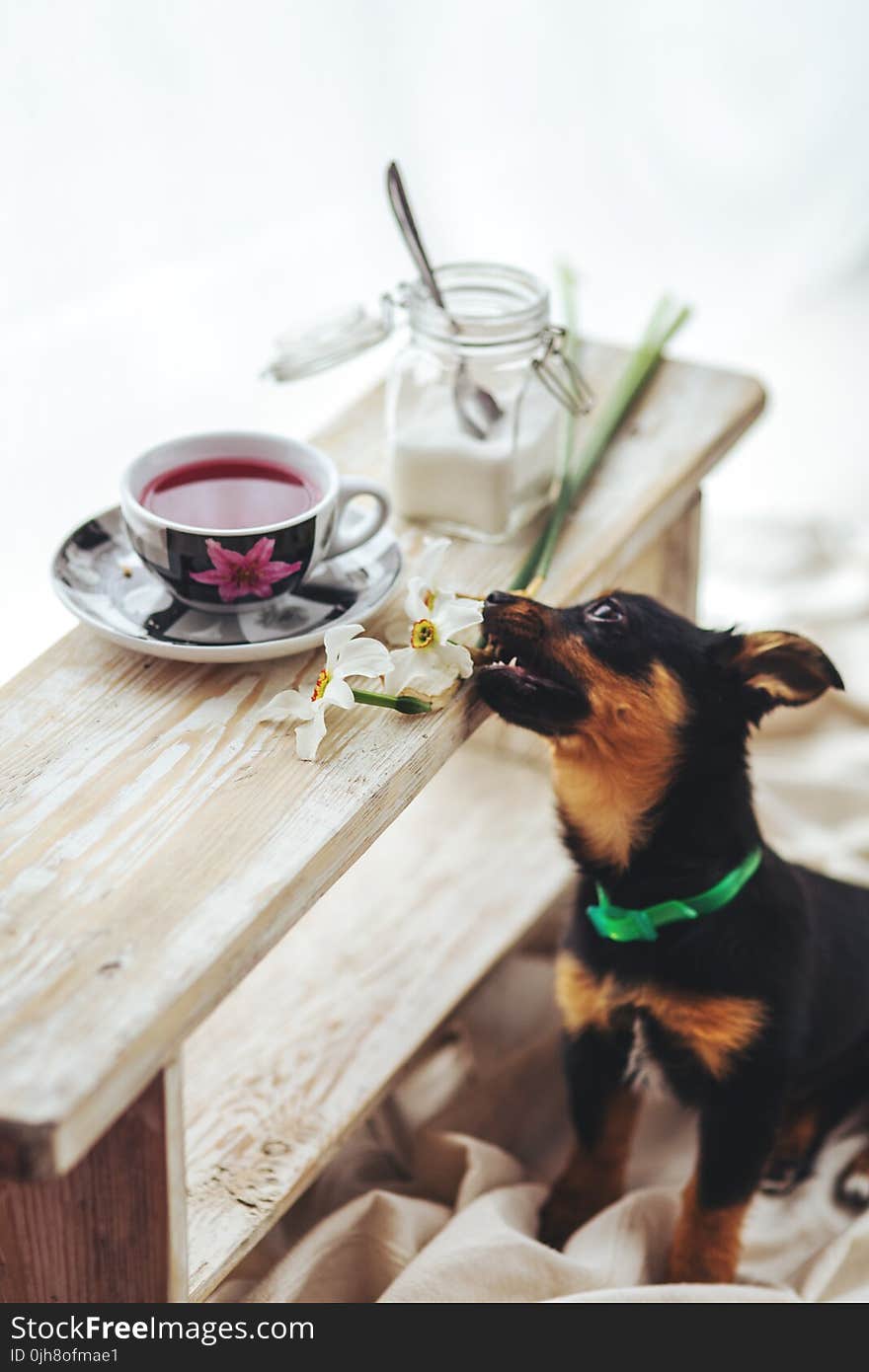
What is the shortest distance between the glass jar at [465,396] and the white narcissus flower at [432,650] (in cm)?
19

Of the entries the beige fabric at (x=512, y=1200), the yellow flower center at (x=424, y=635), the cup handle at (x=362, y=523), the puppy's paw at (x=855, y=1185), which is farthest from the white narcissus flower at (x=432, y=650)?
the puppy's paw at (x=855, y=1185)

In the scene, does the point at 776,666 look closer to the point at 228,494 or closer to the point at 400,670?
the point at 400,670

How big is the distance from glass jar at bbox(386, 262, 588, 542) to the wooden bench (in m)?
0.04

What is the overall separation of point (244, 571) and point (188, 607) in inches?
3.0

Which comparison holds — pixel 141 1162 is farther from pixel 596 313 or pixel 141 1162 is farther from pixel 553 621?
pixel 596 313

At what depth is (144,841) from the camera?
91 centimetres

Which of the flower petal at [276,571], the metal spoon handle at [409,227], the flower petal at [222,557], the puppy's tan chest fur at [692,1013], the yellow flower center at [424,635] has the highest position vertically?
the metal spoon handle at [409,227]

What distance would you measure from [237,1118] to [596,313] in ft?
5.61

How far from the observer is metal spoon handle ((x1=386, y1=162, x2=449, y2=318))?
1112 mm

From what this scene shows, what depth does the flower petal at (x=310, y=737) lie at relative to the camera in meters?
0.97

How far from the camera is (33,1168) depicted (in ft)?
2.39

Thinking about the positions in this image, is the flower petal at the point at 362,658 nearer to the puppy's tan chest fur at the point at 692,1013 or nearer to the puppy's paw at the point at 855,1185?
the puppy's tan chest fur at the point at 692,1013

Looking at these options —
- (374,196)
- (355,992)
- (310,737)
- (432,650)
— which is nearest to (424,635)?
(432,650)

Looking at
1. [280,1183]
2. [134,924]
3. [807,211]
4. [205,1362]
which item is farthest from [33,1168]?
[807,211]
